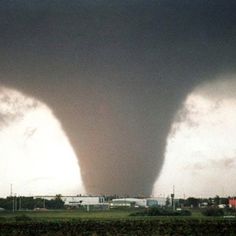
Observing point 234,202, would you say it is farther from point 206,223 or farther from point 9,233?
point 9,233

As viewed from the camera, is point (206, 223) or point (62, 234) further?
point (206, 223)

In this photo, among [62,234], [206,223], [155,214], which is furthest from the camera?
[155,214]

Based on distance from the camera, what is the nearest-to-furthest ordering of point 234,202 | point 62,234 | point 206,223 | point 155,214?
1. point 62,234
2. point 206,223
3. point 155,214
4. point 234,202

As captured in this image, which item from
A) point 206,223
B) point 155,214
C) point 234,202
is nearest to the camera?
point 206,223

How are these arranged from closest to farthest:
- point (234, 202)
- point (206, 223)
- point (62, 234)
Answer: point (62, 234), point (206, 223), point (234, 202)

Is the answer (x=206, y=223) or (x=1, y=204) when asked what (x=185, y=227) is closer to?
(x=206, y=223)

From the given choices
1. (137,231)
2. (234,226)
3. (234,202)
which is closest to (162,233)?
(137,231)

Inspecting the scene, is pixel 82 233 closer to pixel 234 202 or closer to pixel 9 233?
pixel 9 233

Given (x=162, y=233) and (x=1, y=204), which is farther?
(x=1, y=204)

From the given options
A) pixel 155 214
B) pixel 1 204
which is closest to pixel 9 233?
pixel 155 214
